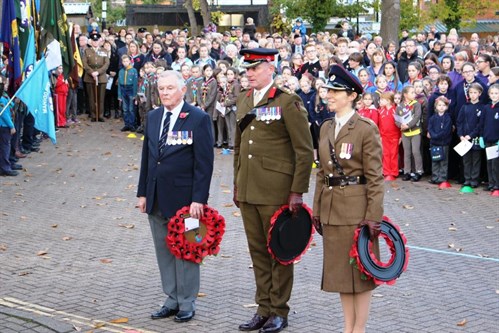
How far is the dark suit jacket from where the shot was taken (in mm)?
8164

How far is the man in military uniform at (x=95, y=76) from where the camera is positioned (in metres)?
25.7

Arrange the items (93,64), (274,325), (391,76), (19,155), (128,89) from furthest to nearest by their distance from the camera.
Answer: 1. (93,64)
2. (128,89)
3. (19,155)
4. (391,76)
5. (274,325)

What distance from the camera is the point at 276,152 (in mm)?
7926

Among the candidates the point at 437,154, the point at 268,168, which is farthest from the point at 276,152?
the point at 437,154

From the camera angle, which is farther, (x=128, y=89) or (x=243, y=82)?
(x=128, y=89)

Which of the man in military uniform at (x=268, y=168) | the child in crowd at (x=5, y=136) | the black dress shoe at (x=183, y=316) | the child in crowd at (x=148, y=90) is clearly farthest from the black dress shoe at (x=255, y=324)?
the child in crowd at (x=148, y=90)

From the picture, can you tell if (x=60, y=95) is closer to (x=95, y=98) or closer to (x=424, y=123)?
(x=95, y=98)

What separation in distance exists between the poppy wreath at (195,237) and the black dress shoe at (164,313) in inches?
20.5

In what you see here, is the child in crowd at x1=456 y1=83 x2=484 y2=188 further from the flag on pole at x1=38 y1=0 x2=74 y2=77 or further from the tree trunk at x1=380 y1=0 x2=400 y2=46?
the tree trunk at x1=380 y1=0 x2=400 y2=46

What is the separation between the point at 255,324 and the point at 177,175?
1394 millimetres

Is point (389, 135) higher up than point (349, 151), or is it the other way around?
point (349, 151)

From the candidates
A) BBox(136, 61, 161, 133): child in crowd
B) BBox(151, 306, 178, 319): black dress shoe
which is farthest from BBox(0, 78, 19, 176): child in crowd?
BBox(151, 306, 178, 319): black dress shoe

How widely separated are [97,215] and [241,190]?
5816 millimetres

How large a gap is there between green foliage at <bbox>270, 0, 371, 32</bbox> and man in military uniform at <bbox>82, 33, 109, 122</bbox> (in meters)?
16.7
